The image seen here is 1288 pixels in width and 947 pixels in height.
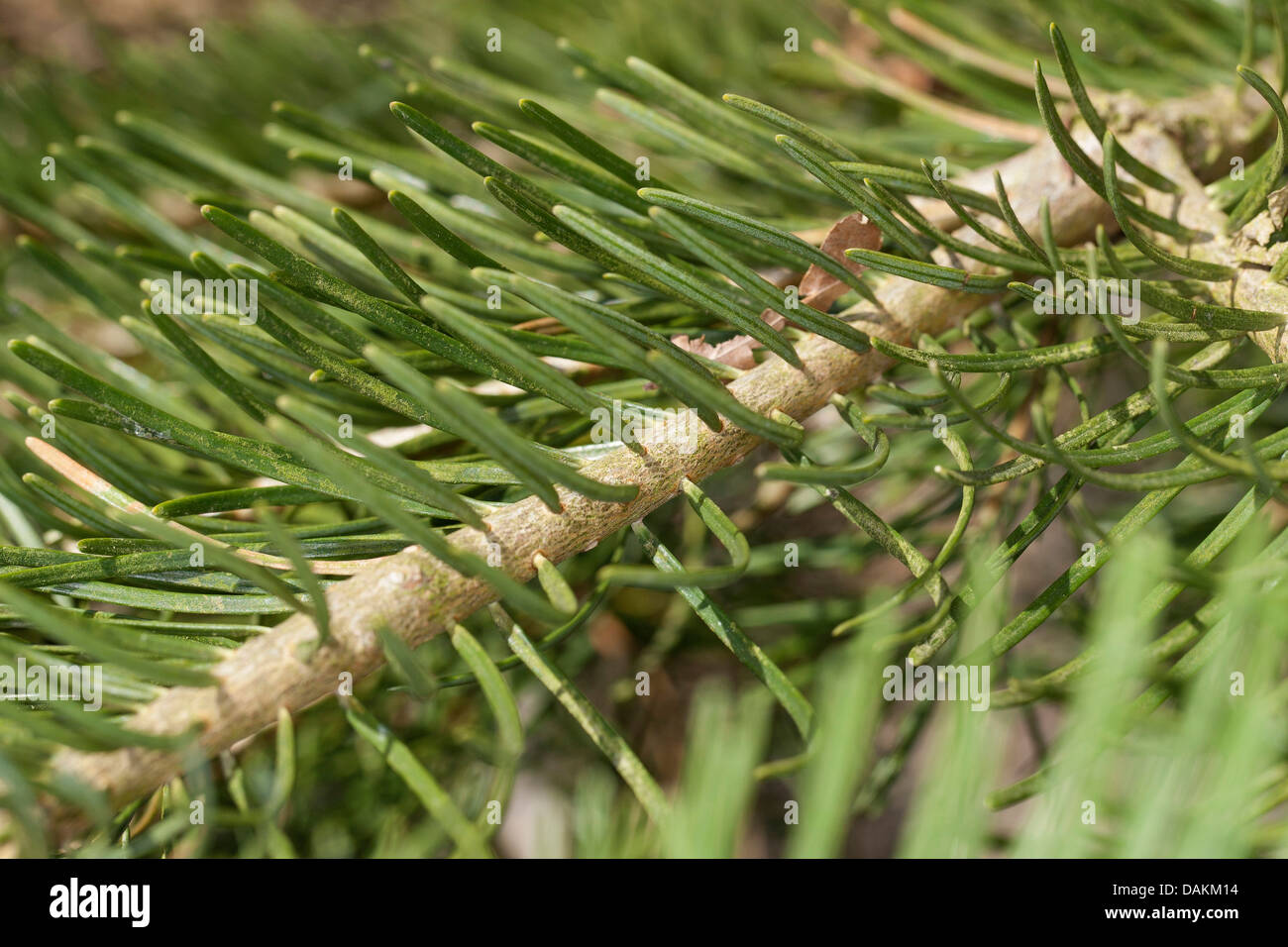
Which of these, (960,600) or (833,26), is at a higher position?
(833,26)

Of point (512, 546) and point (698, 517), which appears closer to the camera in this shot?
point (512, 546)

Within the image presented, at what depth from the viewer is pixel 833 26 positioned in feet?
2.78

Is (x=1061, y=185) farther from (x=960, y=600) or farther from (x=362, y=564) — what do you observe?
(x=362, y=564)

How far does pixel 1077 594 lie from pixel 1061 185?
34 cm

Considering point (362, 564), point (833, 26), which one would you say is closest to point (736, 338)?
point (362, 564)

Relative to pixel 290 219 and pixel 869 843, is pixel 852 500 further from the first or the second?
pixel 869 843

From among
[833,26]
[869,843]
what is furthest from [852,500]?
[869,843]

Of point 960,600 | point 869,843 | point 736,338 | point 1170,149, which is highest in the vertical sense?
point 1170,149

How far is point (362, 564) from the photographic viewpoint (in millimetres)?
392
